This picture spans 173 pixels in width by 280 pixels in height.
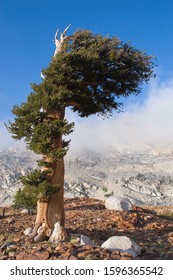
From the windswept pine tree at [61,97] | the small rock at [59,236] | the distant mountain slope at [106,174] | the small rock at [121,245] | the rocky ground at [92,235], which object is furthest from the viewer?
the distant mountain slope at [106,174]

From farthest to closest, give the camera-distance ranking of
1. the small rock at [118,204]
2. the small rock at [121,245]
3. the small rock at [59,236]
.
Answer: the small rock at [118,204]
the small rock at [59,236]
the small rock at [121,245]

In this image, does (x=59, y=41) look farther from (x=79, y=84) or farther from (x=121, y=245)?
(x=121, y=245)

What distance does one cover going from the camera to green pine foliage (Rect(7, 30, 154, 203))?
17.4 metres

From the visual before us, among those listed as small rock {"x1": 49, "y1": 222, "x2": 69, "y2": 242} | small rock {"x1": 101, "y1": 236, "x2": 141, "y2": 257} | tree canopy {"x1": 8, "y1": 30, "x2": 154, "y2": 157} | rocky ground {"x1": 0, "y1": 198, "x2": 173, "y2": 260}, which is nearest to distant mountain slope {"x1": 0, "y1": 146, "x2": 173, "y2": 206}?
rocky ground {"x1": 0, "y1": 198, "x2": 173, "y2": 260}

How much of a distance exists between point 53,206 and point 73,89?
21.3 ft

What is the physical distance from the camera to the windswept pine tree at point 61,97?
1739cm

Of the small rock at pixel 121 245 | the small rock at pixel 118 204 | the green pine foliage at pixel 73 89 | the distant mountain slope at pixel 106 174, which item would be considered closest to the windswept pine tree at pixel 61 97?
the green pine foliage at pixel 73 89

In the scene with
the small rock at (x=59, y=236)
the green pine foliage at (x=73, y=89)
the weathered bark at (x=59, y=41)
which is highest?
the weathered bark at (x=59, y=41)

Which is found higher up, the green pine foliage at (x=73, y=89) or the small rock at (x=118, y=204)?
the green pine foliage at (x=73, y=89)

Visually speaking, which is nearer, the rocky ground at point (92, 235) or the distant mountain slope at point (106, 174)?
the rocky ground at point (92, 235)

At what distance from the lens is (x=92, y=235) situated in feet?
60.4

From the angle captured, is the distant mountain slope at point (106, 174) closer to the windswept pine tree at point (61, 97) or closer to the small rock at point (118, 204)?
the small rock at point (118, 204)

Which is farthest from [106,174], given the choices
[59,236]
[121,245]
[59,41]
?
[121,245]
